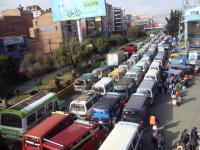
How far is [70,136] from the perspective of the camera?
1317 centimetres

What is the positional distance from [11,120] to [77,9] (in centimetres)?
2946

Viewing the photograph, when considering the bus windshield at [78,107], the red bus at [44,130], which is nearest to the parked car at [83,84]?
the bus windshield at [78,107]

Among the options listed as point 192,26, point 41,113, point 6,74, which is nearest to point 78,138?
point 41,113

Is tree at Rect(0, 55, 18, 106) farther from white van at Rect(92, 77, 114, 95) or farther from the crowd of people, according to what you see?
the crowd of people

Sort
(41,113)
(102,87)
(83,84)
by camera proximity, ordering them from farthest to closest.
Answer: (83,84) → (102,87) → (41,113)

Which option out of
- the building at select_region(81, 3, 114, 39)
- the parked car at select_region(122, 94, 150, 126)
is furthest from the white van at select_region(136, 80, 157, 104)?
the building at select_region(81, 3, 114, 39)

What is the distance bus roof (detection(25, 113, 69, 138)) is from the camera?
13.4 m

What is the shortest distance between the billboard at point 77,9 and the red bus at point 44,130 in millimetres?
28020

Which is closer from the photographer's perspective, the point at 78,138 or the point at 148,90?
the point at 78,138

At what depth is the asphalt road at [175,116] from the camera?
15.3 m

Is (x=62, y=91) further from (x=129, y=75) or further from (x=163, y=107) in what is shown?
(x=163, y=107)

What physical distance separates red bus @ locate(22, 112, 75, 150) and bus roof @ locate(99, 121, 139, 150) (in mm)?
3381

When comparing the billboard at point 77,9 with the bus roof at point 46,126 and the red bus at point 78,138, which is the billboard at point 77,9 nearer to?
the bus roof at point 46,126

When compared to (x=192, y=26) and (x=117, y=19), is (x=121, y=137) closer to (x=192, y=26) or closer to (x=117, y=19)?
(x=192, y=26)
